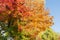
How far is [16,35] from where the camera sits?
2728cm

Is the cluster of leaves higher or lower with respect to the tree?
lower

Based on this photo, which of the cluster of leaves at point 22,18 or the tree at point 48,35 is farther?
the tree at point 48,35

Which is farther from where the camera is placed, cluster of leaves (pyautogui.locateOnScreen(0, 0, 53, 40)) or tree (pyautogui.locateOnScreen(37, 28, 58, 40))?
tree (pyautogui.locateOnScreen(37, 28, 58, 40))

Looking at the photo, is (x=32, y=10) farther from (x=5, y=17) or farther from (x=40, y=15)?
(x=5, y=17)

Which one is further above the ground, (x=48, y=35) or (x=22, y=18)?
(x=48, y=35)

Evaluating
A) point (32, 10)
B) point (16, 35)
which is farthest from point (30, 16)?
point (16, 35)

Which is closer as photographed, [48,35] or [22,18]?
[22,18]

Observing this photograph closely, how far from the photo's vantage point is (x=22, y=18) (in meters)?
26.6

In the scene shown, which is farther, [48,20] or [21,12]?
[48,20]

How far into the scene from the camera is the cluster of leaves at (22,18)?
26328 mm

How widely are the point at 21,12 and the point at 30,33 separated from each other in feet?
8.24

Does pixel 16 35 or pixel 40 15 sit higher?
pixel 40 15

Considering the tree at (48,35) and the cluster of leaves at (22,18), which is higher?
the tree at (48,35)

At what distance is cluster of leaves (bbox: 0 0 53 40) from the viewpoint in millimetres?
26328
